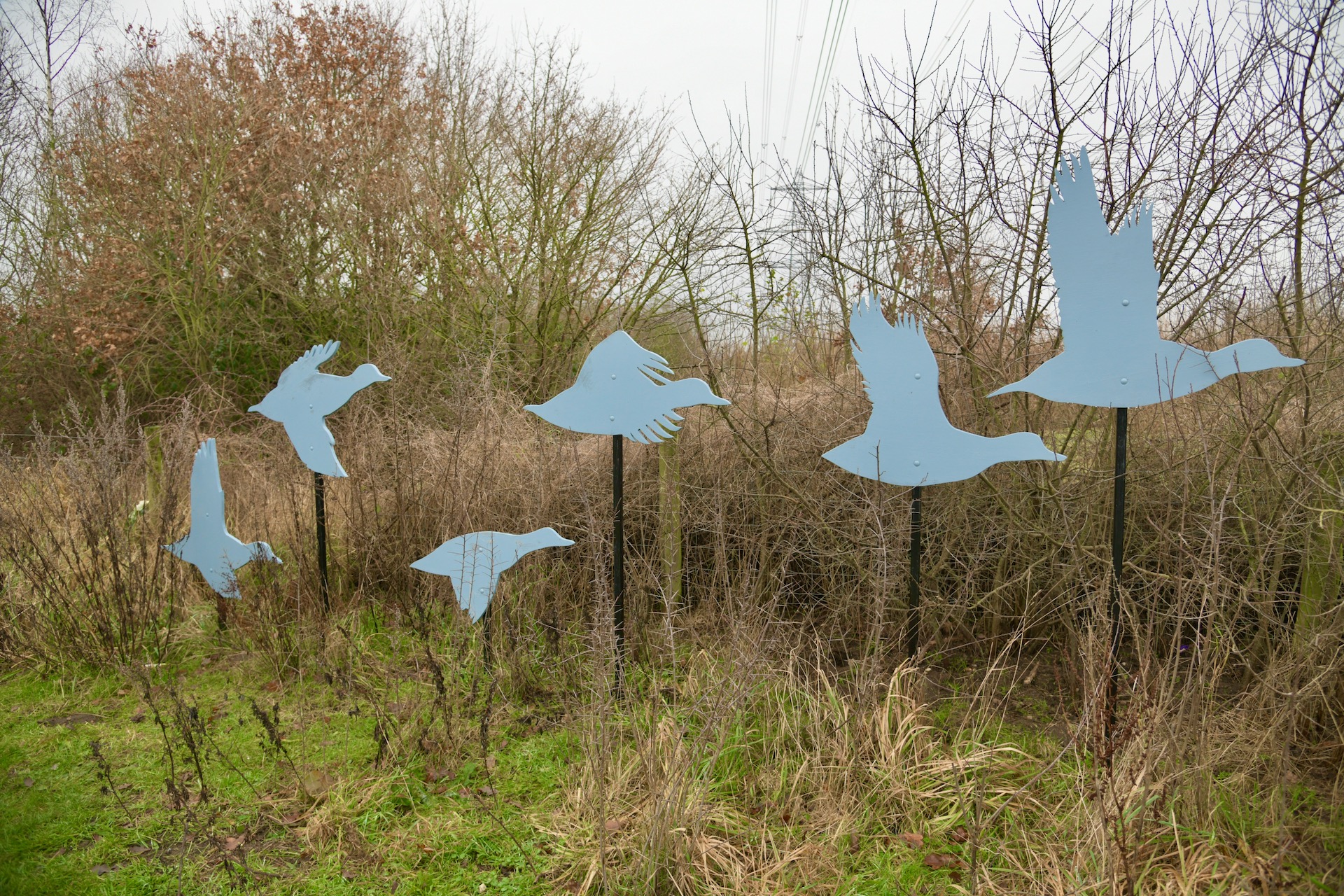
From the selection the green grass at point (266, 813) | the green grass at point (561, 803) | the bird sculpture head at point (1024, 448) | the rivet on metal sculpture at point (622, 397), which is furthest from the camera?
the rivet on metal sculpture at point (622, 397)

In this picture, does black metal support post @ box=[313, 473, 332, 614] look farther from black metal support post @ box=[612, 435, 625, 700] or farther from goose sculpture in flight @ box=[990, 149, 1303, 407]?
goose sculpture in flight @ box=[990, 149, 1303, 407]

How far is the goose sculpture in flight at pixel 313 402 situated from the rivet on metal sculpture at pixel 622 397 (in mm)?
1233

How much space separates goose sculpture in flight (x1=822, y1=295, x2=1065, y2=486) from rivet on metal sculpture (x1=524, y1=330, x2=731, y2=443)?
0.75 meters

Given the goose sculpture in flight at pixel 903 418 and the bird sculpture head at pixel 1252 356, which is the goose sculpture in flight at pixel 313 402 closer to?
the goose sculpture in flight at pixel 903 418

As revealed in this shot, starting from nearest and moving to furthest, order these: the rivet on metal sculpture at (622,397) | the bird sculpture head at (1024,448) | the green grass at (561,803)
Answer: the green grass at (561,803)
the bird sculpture head at (1024,448)
the rivet on metal sculpture at (622,397)

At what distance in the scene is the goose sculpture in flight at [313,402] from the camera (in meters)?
4.62

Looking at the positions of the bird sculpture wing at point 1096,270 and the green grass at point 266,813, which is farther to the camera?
the bird sculpture wing at point 1096,270

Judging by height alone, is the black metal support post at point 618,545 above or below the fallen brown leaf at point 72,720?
above

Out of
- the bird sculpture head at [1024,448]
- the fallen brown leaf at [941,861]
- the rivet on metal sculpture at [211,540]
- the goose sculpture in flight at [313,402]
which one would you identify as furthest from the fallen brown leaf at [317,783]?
the bird sculpture head at [1024,448]

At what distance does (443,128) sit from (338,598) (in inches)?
245

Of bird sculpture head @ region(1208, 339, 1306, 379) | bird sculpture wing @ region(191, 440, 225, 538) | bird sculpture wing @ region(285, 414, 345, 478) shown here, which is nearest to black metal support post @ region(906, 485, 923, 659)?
bird sculpture head @ region(1208, 339, 1306, 379)

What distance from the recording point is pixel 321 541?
4922mm

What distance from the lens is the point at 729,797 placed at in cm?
316

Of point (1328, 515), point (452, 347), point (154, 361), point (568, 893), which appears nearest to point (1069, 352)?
point (1328, 515)
